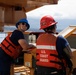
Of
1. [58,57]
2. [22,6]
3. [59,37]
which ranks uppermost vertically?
[22,6]

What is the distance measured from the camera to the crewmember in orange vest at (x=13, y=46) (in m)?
5.59

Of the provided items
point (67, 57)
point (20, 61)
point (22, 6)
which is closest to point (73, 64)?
point (67, 57)

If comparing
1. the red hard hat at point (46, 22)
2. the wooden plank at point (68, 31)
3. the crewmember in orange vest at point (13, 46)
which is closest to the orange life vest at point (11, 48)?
the crewmember in orange vest at point (13, 46)

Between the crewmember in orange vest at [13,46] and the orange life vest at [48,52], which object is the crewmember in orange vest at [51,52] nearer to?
the orange life vest at [48,52]

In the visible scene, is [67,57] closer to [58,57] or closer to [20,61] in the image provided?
[58,57]

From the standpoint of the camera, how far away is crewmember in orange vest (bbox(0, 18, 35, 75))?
18.3ft

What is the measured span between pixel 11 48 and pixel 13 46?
0.18 ft

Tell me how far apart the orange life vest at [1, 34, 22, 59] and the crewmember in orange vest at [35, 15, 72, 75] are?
86cm

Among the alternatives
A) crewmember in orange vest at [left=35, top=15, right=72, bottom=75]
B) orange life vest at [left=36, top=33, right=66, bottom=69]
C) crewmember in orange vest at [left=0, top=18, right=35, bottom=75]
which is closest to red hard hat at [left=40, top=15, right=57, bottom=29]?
crewmember in orange vest at [left=35, top=15, right=72, bottom=75]

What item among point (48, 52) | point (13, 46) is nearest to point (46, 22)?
point (48, 52)

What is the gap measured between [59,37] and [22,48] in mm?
1163

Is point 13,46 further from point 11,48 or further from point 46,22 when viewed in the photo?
point 46,22

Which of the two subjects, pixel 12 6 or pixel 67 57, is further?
pixel 12 6

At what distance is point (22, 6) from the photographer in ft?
18.6
